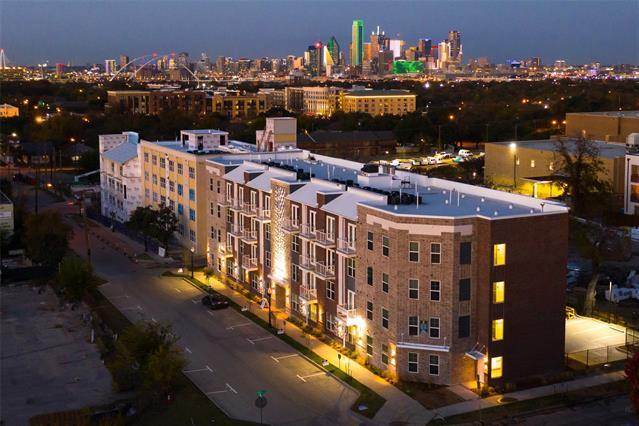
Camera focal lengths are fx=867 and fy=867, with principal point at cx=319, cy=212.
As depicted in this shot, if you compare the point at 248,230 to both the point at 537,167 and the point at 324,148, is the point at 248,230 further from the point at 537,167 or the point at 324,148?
the point at 324,148

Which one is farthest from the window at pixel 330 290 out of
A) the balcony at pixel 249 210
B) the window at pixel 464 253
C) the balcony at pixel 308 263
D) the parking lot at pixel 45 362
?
the parking lot at pixel 45 362

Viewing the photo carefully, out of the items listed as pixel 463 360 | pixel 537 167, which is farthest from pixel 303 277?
pixel 537 167

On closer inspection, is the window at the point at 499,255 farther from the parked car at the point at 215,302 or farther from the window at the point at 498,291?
the parked car at the point at 215,302

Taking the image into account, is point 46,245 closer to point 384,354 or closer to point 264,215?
point 264,215

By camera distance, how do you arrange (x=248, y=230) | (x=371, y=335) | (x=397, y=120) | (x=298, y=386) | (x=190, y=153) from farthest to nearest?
(x=397, y=120), (x=190, y=153), (x=248, y=230), (x=371, y=335), (x=298, y=386)

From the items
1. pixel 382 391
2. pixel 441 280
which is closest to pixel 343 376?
pixel 382 391
